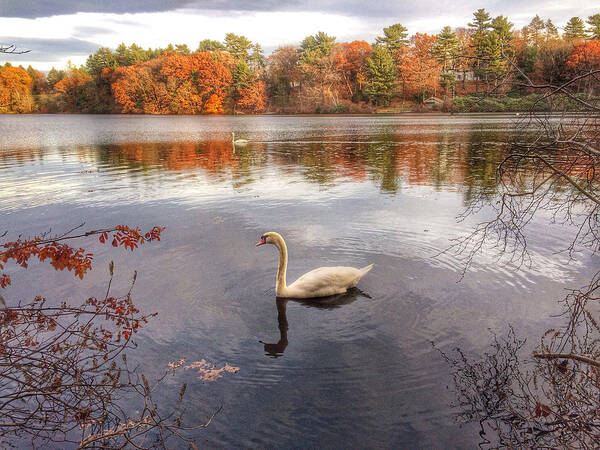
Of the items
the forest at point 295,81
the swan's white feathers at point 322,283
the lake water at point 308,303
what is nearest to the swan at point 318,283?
the swan's white feathers at point 322,283

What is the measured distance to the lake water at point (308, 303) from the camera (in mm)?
5008

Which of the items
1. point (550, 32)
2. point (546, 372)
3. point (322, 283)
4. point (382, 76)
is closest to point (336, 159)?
point (322, 283)

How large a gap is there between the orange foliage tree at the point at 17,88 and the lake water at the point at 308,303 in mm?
114046

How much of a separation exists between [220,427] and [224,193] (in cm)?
1264

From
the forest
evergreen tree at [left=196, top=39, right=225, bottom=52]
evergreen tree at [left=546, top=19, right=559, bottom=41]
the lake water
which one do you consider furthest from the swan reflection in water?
evergreen tree at [left=196, top=39, right=225, bottom=52]

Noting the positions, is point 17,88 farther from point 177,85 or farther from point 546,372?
point 546,372

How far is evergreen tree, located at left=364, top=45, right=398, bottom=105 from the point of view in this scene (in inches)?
3455

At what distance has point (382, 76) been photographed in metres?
89.1

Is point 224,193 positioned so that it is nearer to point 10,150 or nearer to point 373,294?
point 373,294

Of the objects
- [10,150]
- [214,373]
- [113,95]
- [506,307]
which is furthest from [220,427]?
[113,95]

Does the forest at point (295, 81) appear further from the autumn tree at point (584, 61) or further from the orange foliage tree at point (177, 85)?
the autumn tree at point (584, 61)

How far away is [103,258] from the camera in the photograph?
9.69 m

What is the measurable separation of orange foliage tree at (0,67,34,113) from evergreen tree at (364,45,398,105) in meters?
90.0

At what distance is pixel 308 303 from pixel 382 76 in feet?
294
